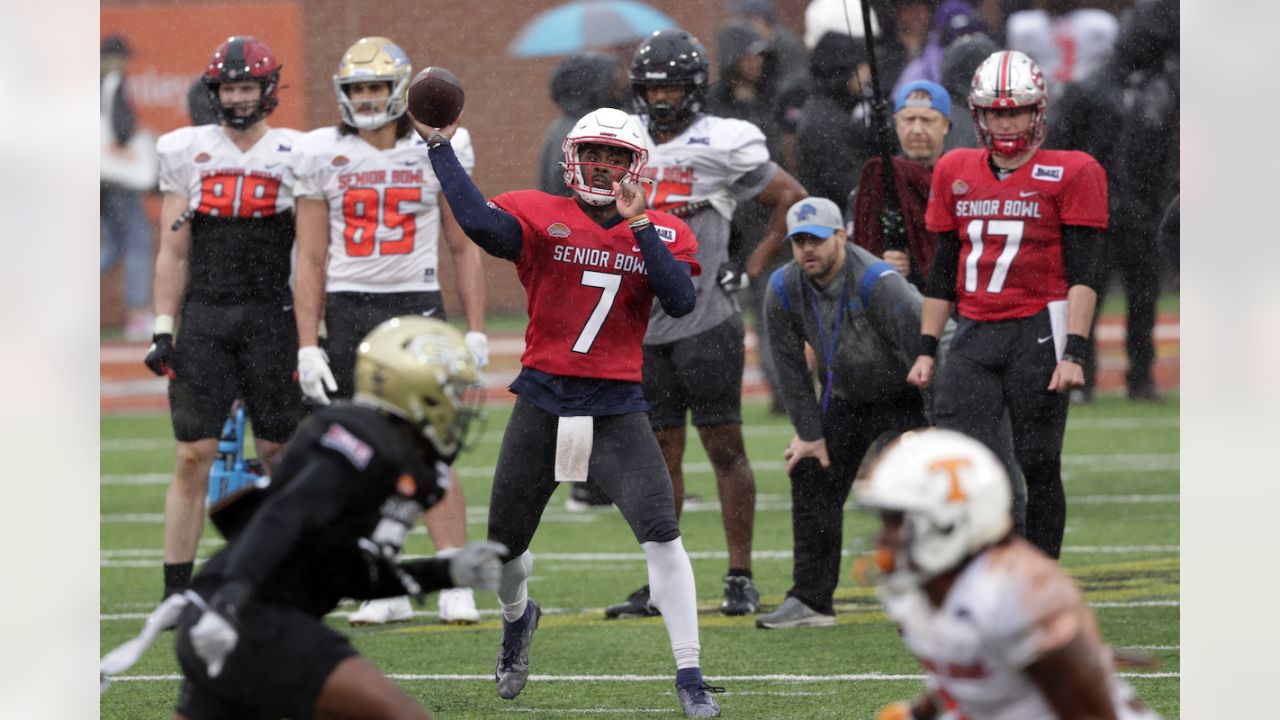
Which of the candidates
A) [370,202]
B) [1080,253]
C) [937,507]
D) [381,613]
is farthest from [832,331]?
[937,507]

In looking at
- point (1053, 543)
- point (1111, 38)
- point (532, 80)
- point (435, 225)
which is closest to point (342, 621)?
point (435, 225)

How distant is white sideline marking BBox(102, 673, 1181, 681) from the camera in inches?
229

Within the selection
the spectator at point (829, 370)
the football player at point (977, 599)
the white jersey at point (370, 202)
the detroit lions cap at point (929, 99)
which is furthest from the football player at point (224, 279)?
the football player at point (977, 599)

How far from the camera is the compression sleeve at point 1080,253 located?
607 cm

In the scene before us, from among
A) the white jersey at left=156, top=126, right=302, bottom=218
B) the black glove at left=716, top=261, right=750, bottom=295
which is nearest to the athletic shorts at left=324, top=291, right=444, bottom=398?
the white jersey at left=156, top=126, right=302, bottom=218

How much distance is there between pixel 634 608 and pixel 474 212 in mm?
2094

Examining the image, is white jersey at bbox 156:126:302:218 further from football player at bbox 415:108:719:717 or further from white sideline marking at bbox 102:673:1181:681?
white sideline marking at bbox 102:673:1181:681

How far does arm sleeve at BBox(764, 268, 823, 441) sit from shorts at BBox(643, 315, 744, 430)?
34 cm

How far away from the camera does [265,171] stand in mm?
7148

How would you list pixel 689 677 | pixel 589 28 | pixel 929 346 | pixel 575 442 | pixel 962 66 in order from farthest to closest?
pixel 589 28, pixel 962 66, pixel 929 346, pixel 575 442, pixel 689 677

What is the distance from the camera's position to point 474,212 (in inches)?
215

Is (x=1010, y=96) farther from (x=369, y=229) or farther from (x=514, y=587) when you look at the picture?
(x=369, y=229)

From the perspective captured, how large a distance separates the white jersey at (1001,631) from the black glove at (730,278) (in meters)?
3.88
